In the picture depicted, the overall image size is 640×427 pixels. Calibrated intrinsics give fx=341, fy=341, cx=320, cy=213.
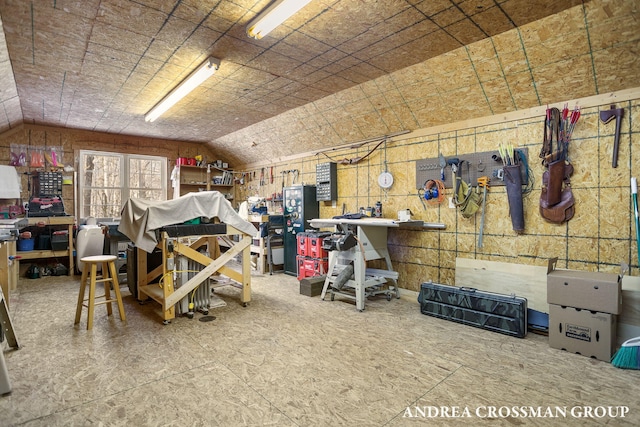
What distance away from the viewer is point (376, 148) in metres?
5.38

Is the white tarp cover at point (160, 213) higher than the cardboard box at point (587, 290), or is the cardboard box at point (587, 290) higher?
the white tarp cover at point (160, 213)

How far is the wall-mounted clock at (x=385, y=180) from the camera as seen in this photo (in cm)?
516

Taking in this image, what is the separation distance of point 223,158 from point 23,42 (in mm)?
5618

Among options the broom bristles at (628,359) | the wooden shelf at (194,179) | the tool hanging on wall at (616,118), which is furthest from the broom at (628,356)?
the wooden shelf at (194,179)

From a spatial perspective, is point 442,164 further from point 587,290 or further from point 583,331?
point 583,331

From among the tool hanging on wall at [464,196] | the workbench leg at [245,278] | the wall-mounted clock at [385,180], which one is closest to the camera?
the tool hanging on wall at [464,196]

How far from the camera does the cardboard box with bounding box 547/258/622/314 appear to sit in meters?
2.86

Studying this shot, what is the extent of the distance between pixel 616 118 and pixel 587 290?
1680 millimetres

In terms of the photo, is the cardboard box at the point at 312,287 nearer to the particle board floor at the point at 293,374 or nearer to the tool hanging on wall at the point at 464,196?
the particle board floor at the point at 293,374

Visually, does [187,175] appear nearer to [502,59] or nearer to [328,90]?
[328,90]

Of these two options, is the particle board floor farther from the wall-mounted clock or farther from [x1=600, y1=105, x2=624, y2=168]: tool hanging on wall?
the wall-mounted clock

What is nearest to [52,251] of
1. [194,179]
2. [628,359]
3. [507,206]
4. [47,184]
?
[47,184]

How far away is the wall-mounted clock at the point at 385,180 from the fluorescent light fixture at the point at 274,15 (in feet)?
9.49

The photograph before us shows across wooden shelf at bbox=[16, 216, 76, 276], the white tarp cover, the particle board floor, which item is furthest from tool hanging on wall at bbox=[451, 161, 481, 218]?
wooden shelf at bbox=[16, 216, 76, 276]
